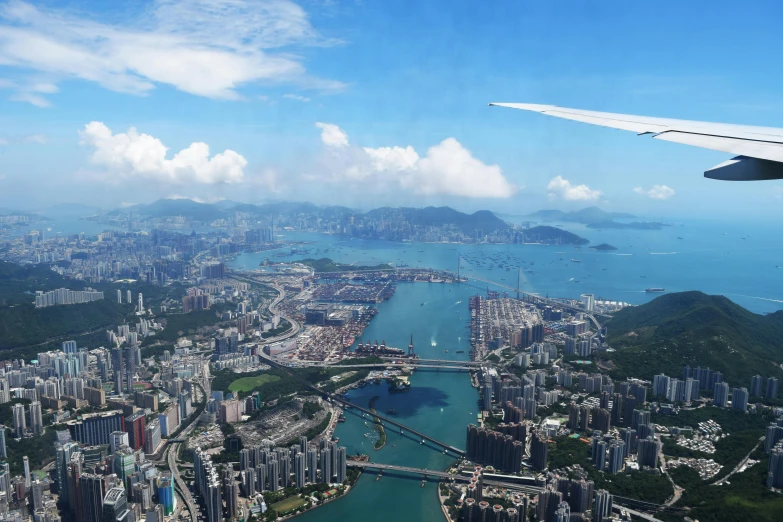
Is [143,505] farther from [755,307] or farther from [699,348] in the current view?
Result: [755,307]

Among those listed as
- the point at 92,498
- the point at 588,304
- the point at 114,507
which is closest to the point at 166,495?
the point at 114,507

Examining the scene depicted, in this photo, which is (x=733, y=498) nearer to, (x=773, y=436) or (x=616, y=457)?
(x=616, y=457)

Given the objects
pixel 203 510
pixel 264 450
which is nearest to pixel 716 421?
pixel 264 450

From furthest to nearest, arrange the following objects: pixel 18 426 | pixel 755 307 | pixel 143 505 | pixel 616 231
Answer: pixel 616 231 → pixel 755 307 → pixel 18 426 → pixel 143 505

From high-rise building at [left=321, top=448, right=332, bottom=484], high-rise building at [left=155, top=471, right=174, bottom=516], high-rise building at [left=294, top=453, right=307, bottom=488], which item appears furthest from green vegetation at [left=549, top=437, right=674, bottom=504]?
high-rise building at [left=155, top=471, right=174, bottom=516]

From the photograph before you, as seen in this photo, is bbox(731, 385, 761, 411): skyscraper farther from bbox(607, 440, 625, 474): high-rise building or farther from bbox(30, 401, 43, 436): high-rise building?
bbox(30, 401, 43, 436): high-rise building
